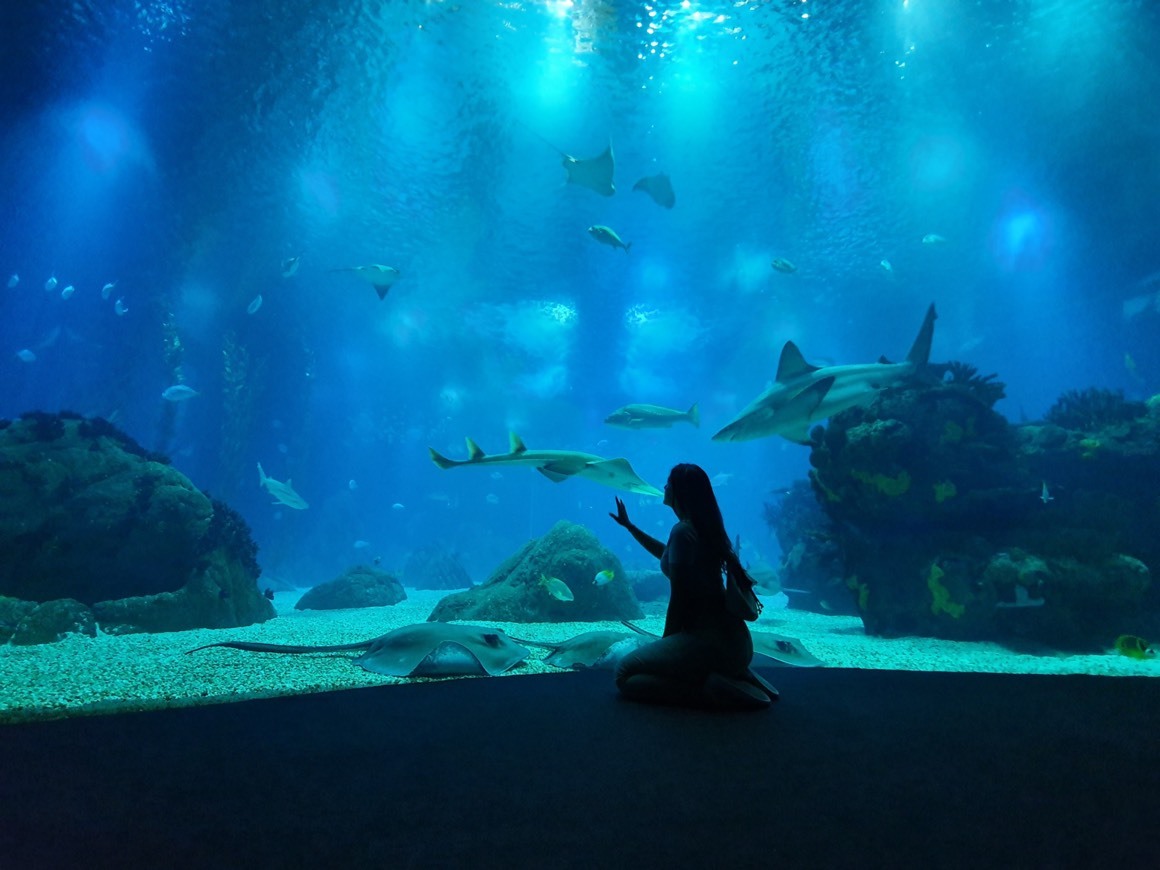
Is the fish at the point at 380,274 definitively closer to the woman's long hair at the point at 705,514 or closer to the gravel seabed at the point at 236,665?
the gravel seabed at the point at 236,665

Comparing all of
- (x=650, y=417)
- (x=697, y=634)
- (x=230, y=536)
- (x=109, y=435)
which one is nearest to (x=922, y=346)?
(x=650, y=417)

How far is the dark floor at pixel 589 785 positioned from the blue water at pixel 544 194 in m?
13.3

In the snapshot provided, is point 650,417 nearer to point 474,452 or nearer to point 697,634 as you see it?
point 474,452

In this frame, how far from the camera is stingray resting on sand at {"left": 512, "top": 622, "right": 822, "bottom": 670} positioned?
4445 mm

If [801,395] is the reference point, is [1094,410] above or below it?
above

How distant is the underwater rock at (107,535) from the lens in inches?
279

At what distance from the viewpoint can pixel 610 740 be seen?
2.46 metres

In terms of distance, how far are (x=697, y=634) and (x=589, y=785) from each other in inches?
56.1

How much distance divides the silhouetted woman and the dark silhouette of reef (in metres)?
5.10

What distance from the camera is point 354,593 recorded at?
13.1 m

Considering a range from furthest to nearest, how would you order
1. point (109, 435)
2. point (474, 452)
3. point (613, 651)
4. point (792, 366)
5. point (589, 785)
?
point (109, 435) < point (792, 366) < point (474, 452) < point (613, 651) < point (589, 785)

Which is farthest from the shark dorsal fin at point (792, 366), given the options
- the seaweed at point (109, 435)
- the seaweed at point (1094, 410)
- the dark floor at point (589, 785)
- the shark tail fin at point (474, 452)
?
the seaweed at point (109, 435)

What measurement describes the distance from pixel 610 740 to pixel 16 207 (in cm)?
2247

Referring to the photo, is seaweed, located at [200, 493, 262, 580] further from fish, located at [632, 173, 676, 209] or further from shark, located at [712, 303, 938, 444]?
fish, located at [632, 173, 676, 209]
